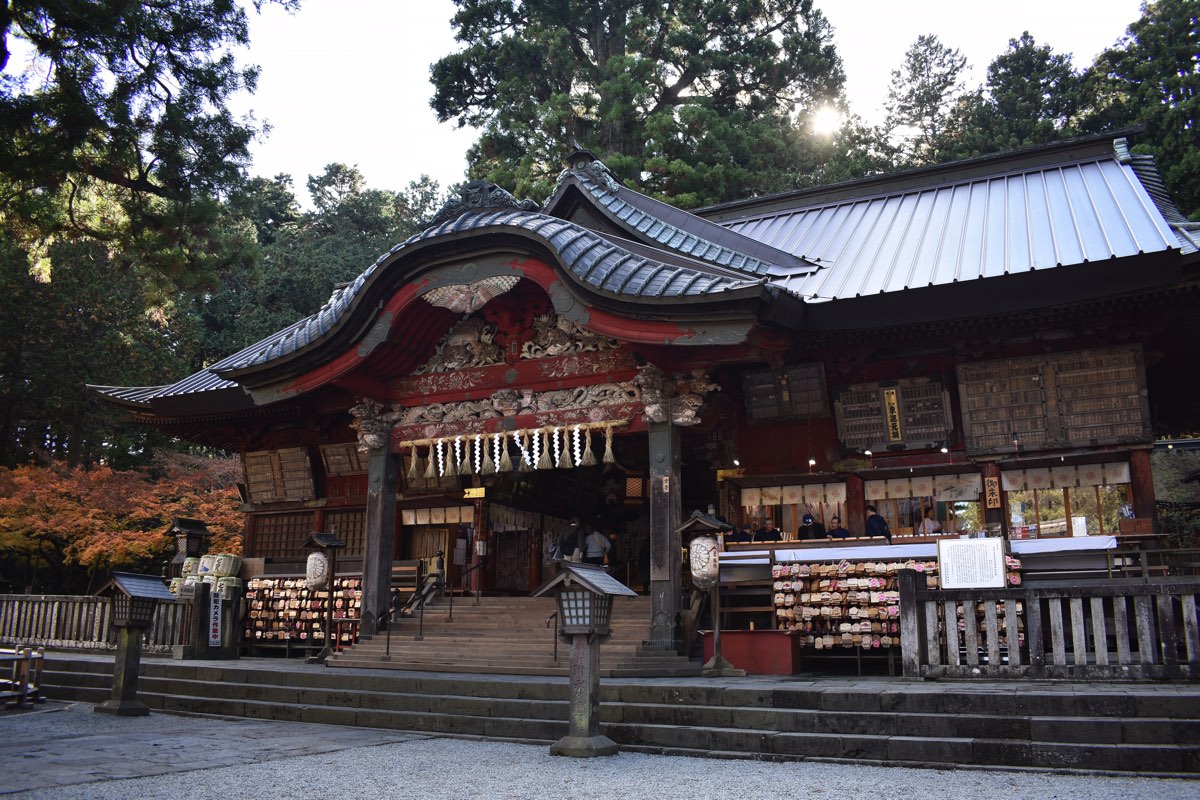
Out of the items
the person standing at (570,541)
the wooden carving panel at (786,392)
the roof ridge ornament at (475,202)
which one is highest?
the roof ridge ornament at (475,202)

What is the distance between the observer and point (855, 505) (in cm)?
1412

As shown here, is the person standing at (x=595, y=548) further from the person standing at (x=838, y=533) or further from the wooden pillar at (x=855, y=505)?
the wooden pillar at (x=855, y=505)

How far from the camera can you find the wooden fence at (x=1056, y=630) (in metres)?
7.81

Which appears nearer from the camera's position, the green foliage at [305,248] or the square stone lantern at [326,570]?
the square stone lantern at [326,570]

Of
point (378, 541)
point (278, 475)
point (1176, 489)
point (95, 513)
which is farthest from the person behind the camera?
point (1176, 489)

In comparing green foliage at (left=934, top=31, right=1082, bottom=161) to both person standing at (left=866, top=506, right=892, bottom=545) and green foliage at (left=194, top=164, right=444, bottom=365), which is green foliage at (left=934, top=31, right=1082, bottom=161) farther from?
person standing at (left=866, top=506, right=892, bottom=545)

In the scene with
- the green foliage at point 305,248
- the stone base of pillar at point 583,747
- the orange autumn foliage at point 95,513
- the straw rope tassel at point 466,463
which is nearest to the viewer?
the stone base of pillar at point 583,747

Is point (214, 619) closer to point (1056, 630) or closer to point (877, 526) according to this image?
point (877, 526)

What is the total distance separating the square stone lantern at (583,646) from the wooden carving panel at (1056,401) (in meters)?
7.32

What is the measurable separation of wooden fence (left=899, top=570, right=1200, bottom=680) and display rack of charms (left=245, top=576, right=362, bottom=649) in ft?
31.0

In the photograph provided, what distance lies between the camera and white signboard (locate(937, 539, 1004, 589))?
368 inches

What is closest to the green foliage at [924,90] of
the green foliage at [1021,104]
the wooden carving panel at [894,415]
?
the green foliage at [1021,104]

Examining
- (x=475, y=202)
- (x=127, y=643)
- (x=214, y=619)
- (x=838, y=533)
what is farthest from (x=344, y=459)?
(x=838, y=533)

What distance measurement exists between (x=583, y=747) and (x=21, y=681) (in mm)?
7534
